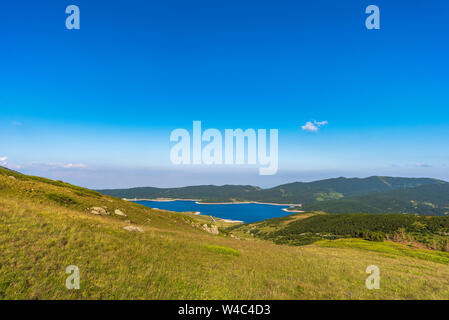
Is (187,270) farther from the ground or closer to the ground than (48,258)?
closer to the ground

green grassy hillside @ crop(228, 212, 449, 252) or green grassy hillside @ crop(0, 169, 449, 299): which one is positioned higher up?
green grassy hillside @ crop(0, 169, 449, 299)

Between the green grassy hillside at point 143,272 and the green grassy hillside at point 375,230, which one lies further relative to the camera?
the green grassy hillside at point 375,230

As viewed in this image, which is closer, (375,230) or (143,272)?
(143,272)

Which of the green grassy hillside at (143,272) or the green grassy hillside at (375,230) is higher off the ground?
the green grassy hillside at (143,272)

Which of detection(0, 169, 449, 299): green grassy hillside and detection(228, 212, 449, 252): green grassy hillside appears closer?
detection(0, 169, 449, 299): green grassy hillside

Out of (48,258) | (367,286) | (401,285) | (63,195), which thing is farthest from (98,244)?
(63,195)

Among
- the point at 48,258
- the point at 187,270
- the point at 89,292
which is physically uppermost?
the point at 48,258

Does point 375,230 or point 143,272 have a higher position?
point 143,272
